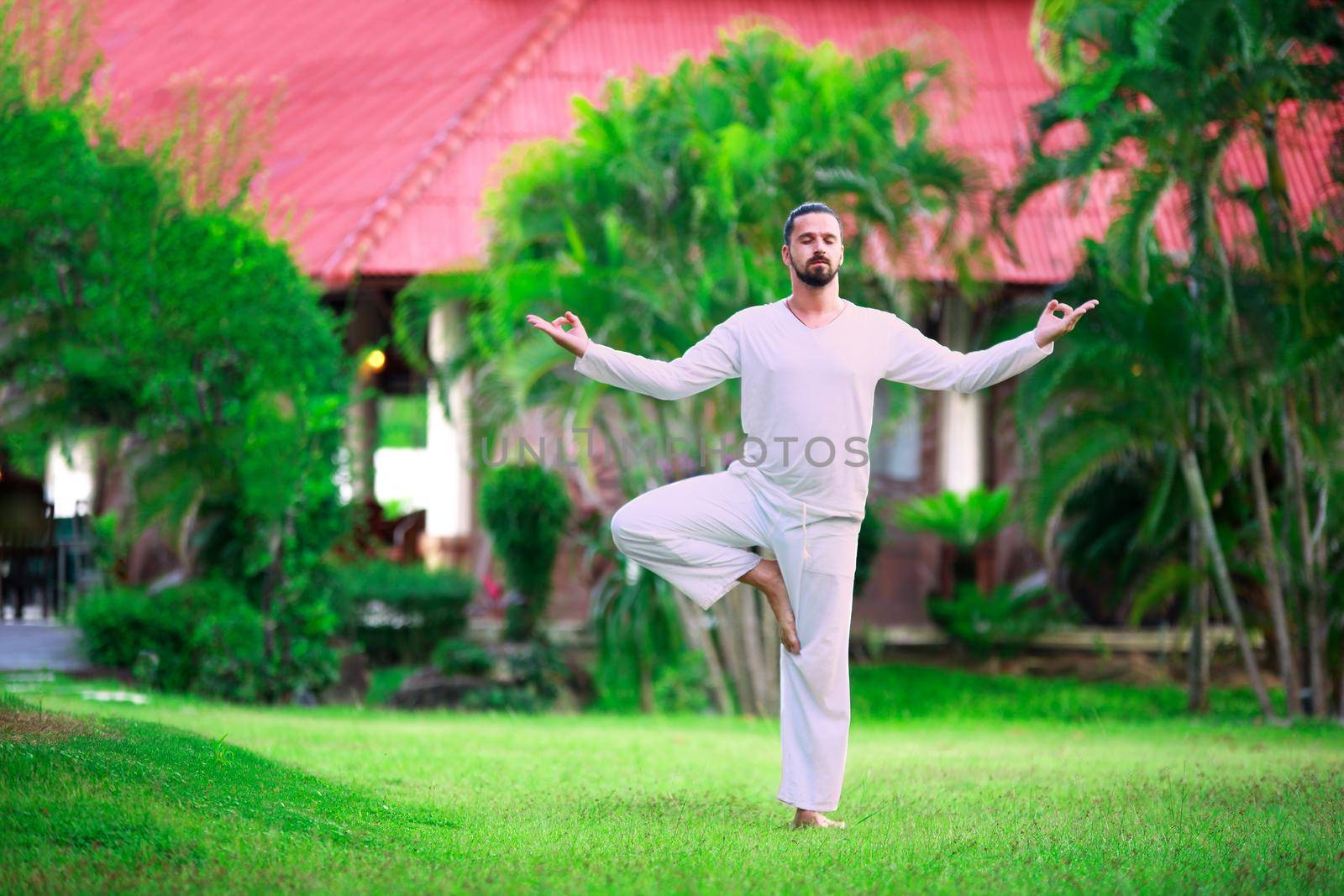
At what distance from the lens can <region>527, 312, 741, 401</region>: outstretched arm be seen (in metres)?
5.52

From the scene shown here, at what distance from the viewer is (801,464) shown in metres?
5.48

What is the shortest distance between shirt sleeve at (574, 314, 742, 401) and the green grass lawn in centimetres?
153

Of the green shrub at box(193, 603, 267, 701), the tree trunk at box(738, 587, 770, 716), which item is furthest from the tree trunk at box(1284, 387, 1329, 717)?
the green shrub at box(193, 603, 267, 701)

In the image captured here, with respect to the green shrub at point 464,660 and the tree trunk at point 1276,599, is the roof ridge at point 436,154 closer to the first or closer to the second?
the green shrub at point 464,660

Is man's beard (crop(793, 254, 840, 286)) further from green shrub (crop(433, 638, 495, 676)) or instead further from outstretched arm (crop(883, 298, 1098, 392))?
green shrub (crop(433, 638, 495, 676))

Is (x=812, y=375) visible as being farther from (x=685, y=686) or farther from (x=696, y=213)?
(x=685, y=686)

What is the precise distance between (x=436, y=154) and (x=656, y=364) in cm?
1022

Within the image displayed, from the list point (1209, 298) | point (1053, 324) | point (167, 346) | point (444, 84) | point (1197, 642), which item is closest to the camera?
point (1053, 324)

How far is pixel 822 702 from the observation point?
5.50 metres

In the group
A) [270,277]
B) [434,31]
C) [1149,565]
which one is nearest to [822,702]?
[270,277]

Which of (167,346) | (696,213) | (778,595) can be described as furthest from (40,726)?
(696,213)

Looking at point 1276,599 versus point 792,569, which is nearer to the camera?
point 792,569

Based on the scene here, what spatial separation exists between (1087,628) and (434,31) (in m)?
9.76

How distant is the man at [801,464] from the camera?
18.0 ft
